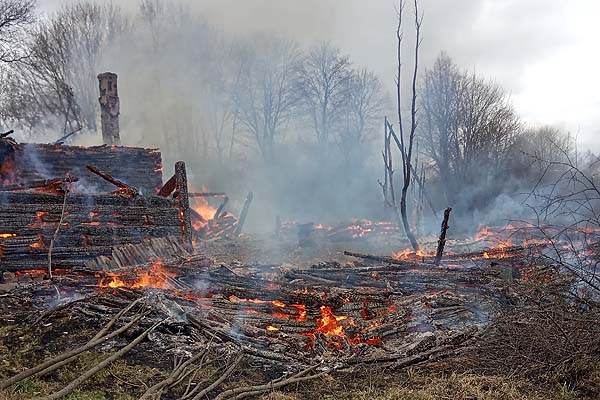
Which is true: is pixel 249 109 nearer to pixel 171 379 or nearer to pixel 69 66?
pixel 69 66

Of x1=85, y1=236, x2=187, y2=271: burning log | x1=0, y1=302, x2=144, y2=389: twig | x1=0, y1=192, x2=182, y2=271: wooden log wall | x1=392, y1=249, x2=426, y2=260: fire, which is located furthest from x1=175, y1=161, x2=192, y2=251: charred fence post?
x1=392, y1=249, x2=426, y2=260: fire

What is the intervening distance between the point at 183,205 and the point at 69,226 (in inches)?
131

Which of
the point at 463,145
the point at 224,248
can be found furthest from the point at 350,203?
the point at 224,248

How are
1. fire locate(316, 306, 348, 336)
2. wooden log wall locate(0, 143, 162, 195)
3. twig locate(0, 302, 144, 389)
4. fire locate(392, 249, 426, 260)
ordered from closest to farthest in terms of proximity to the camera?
twig locate(0, 302, 144, 389)
fire locate(316, 306, 348, 336)
fire locate(392, 249, 426, 260)
wooden log wall locate(0, 143, 162, 195)

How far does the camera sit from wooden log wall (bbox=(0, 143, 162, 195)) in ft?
45.7

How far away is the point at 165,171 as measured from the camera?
105 feet

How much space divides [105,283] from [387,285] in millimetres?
5780

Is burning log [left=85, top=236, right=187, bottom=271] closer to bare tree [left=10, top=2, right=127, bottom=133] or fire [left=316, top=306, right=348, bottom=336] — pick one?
fire [left=316, top=306, right=348, bottom=336]

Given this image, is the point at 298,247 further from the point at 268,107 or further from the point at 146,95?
the point at 268,107

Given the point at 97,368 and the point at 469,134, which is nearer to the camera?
the point at 97,368

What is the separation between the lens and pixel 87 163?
48.2ft

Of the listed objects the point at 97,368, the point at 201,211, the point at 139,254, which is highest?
the point at 201,211

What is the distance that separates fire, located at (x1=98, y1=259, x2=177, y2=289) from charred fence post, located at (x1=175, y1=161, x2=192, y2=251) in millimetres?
2781

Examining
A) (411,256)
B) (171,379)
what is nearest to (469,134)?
(411,256)
